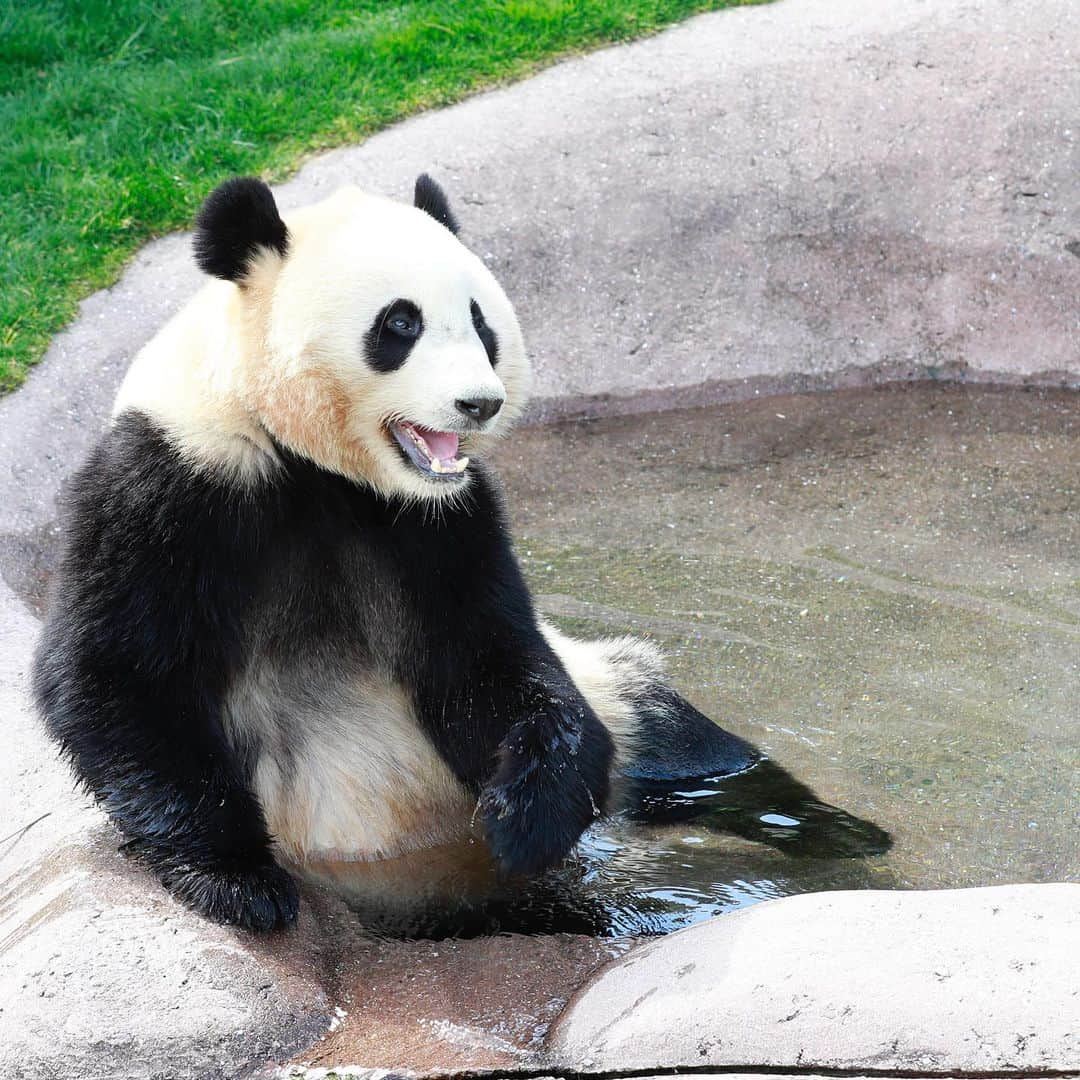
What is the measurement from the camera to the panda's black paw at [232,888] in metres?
2.88

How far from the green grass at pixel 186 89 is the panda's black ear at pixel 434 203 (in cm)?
270

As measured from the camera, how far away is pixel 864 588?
465 centimetres

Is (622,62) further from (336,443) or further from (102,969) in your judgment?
(102,969)

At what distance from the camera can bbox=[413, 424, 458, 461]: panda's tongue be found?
312 centimetres

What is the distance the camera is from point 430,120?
684 cm

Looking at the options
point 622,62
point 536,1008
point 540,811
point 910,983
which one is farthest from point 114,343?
point 910,983

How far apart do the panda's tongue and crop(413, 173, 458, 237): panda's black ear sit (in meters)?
0.57

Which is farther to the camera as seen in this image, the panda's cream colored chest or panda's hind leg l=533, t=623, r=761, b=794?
panda's hind leg l=533, t=623, r=761, b=794

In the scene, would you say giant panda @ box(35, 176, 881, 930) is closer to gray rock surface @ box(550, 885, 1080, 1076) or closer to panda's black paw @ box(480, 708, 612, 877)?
panda's black paw @ box(480, 708, 612, 877)

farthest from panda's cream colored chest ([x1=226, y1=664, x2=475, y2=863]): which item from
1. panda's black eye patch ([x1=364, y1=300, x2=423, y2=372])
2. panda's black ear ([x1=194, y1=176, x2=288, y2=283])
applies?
panda's black ear ([x1=194, y1=176, x2=288, y2=283])

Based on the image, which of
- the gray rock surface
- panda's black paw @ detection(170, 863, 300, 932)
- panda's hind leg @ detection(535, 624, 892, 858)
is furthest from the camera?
panda's hind leg @ detection(535, 624, 892, 858)

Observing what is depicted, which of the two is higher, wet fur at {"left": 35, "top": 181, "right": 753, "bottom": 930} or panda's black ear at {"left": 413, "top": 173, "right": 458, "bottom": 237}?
panda's black ear at {"left": 413, "top": 173, "right": 458, "bottom": 237}

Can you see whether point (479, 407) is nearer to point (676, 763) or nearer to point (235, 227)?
point (235, 227)

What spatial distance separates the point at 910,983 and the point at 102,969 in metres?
1.32
